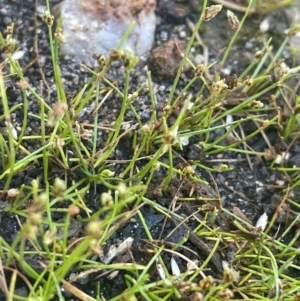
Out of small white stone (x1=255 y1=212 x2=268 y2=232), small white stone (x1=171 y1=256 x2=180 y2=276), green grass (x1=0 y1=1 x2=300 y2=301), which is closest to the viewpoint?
green grass (x1=0 y1=1 x2=300 y2=301)

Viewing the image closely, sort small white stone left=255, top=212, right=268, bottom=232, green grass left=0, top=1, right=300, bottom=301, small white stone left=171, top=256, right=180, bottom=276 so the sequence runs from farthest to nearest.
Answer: small white stone left=255, top=212, right=268, bottom=232
small white stone left=171, top=256, right=180, bottom=276
green grass left=0, top=1, right=300, bottom=301

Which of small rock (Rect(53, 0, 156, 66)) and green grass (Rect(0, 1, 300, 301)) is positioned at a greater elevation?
small rock (Rect(53, 0, 156, 66))

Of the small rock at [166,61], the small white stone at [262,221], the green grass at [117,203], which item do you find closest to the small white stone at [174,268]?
the green grass at [117,203]

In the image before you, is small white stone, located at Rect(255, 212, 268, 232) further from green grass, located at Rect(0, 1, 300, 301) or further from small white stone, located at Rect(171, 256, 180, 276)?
small white stone, located at Rect(171, 256, 180, 276)

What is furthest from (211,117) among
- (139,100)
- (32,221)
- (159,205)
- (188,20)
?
(32,221)

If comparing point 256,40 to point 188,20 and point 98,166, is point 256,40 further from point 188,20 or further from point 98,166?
point 98,166

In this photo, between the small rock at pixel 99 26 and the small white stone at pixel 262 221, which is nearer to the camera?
the small white stone at pixel 262 221

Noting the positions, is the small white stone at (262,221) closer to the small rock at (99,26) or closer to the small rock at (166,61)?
the small rock at (166,61)

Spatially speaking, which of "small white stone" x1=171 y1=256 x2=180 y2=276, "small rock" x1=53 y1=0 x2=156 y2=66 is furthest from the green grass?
"small rock" x1=53 y1=0 x2=156 y2=66
